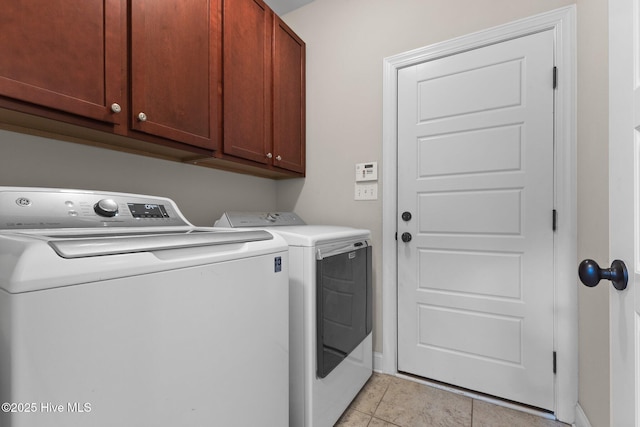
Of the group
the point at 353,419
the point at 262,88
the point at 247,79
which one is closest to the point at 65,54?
the point at 247,79

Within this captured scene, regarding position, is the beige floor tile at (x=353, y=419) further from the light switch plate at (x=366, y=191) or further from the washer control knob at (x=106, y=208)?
the washer control knob at (x=106, y=208)

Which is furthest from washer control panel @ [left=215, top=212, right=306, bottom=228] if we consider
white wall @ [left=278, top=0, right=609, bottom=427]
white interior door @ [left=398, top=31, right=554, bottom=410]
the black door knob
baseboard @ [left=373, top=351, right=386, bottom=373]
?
the black door knob

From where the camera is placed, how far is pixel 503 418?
146 centimetres

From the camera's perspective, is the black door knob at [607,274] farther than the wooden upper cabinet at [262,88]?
No

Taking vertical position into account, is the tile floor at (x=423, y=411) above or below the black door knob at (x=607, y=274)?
below

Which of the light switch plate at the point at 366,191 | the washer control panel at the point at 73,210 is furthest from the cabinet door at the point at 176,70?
the light switch plate at the point at 366,191

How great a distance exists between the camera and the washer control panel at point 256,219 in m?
1.57

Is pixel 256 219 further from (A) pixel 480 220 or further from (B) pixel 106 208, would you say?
(A) pixel 480 220

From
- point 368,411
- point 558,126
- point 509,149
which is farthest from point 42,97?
point 558,126

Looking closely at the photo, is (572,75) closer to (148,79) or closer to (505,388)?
(505,388)

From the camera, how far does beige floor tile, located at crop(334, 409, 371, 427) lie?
143 centimetres

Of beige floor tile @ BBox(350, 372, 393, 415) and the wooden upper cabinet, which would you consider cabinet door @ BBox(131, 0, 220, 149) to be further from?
beige floor tile @ BBox(350, 372, 393, 415)

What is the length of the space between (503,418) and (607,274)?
1.34 meters

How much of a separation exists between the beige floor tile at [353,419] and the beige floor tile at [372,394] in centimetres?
4
